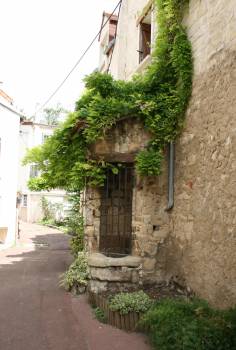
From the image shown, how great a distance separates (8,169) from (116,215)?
970 centimetres

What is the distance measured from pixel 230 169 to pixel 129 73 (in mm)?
6117

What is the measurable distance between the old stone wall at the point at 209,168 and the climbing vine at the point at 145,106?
303 millimetres

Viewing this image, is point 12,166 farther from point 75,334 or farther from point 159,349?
point 159,349

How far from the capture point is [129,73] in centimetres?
1029

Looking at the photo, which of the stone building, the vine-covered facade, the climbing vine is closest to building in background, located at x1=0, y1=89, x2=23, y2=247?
the vine-covered facade

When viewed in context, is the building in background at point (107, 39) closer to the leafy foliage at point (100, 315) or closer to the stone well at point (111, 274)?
the stone well at point (111, 274)

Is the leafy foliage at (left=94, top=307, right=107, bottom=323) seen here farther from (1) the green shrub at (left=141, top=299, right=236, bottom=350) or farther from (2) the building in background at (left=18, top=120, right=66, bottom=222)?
(2) the building in background at (left=18, top=120, right=66, bottom=222)

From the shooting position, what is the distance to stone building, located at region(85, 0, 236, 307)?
17.0ft

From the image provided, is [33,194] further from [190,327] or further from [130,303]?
[190,327]

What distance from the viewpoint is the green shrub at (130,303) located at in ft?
18.2

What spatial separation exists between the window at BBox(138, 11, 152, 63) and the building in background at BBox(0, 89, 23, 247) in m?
7.55

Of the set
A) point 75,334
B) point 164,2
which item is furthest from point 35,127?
point 75,334

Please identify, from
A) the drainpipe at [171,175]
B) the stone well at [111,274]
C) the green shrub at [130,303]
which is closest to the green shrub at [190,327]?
the green shrub at [130,303]

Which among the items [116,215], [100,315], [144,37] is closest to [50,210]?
[144,37]
